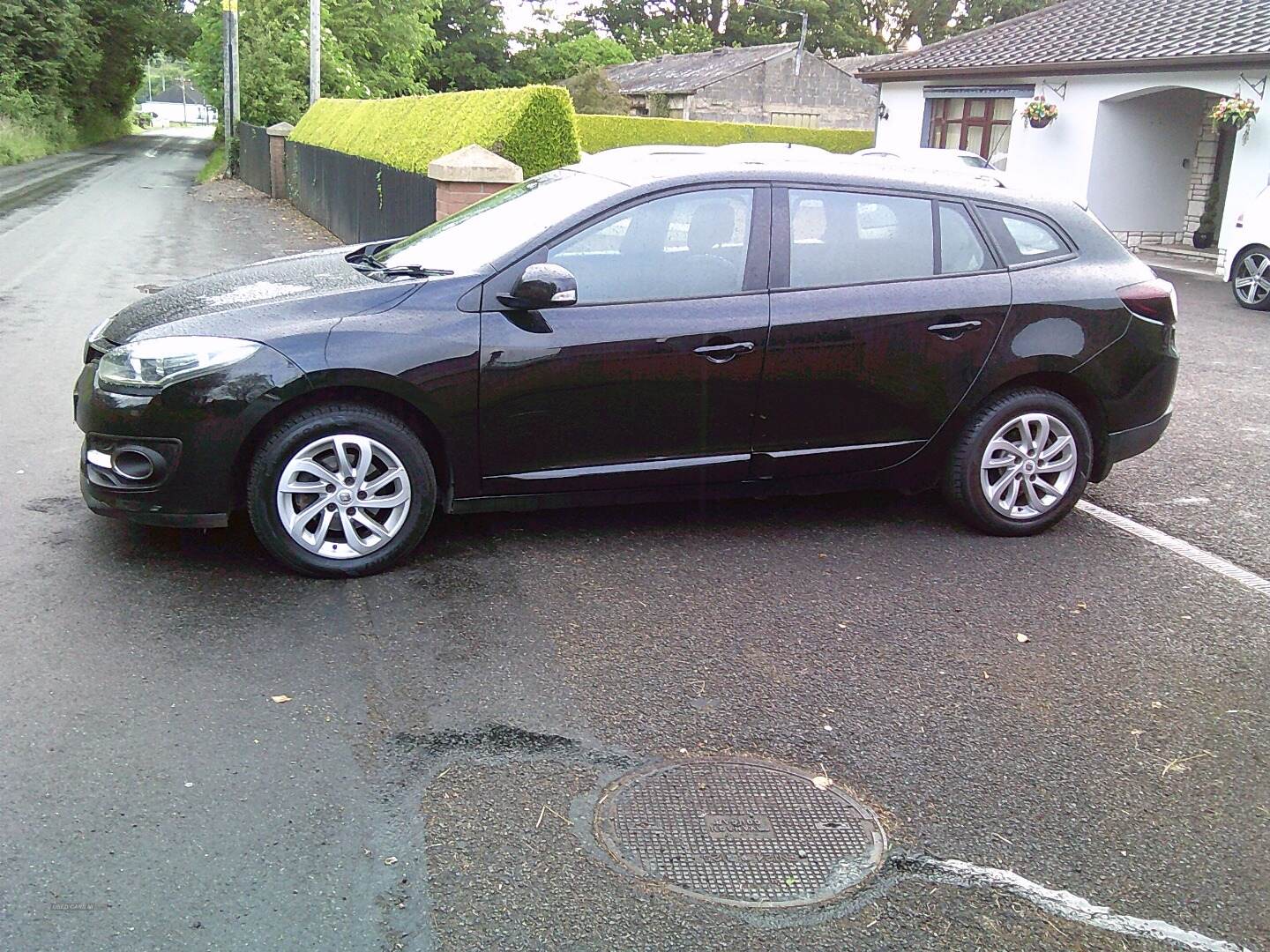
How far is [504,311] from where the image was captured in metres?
5.03

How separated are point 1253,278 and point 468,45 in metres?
54.9

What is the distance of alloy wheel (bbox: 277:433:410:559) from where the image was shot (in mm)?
4820

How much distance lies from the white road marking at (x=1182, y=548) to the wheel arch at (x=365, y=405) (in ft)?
11.2

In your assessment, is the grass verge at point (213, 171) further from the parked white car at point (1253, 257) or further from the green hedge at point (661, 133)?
the parked white car at point (1253, 257)

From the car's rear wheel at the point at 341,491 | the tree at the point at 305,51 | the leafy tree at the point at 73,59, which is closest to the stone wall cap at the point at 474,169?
the car's rear wheel at the point at 341,491

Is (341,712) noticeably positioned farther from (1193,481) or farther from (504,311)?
(1193,481)

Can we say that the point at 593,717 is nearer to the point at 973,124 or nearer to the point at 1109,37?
the point at 1109,37

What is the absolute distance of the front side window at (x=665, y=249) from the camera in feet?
17.1

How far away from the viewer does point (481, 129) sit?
516 inches

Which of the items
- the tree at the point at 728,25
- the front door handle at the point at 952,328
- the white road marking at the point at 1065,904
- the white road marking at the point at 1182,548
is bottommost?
the white road marking at the point at 1065,904

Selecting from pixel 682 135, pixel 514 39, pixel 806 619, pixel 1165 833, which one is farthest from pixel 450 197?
pixel 514 39

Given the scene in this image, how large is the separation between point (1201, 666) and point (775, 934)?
244 centimetres

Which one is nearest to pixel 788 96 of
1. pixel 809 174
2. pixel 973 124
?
pixel 973 124

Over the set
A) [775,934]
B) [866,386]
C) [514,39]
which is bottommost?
[775,934]
